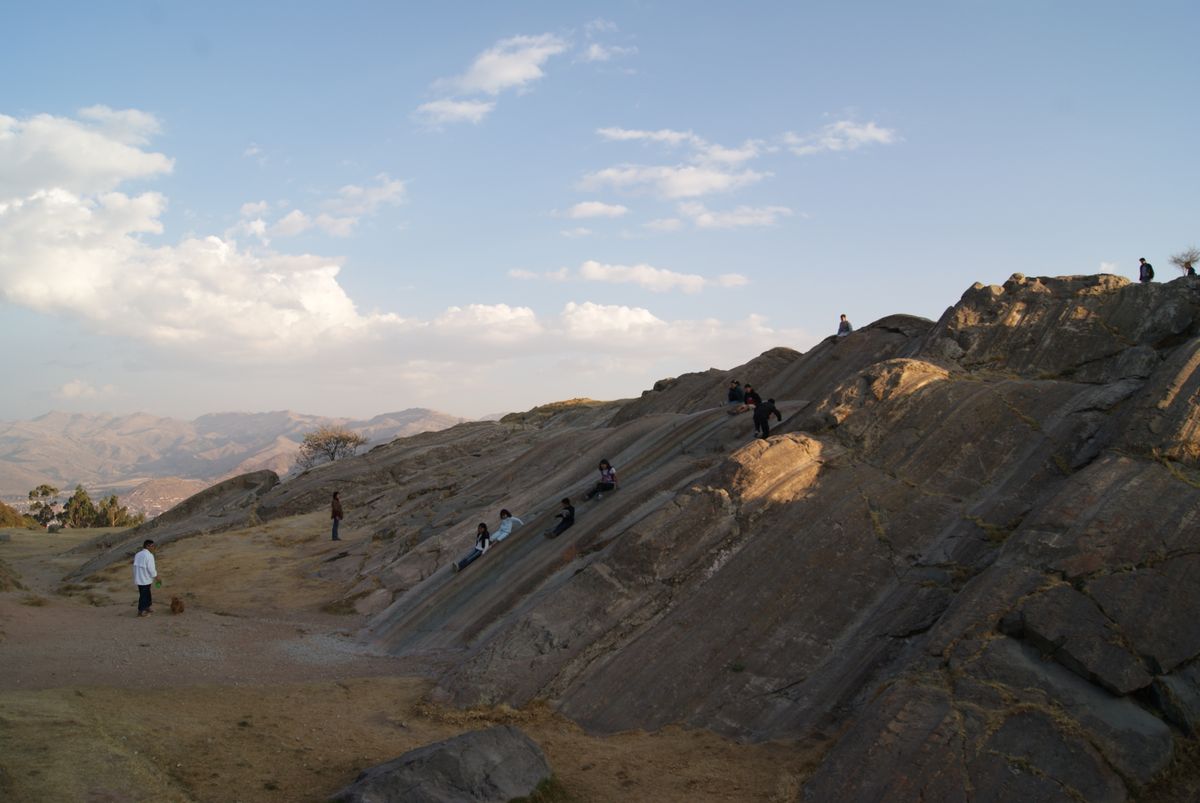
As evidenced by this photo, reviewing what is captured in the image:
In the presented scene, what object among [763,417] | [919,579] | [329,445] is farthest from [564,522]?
[329,445]

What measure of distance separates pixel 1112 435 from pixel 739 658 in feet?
29.2

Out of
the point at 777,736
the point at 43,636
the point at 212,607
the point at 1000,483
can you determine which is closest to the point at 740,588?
the point at 777,736

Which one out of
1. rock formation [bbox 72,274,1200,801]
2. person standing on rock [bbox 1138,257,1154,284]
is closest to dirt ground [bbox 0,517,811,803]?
rock formation [bbox 72,274,1200,801]

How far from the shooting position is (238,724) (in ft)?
45.7

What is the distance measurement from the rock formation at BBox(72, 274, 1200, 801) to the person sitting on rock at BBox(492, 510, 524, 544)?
669 mm

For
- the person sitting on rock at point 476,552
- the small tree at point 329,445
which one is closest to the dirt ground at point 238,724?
the person sitting on rock at point 476,552

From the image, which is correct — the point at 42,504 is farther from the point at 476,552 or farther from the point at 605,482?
the point at 605,482

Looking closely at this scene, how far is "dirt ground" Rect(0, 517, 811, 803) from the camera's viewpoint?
1125cm

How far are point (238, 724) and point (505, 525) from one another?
1192cm

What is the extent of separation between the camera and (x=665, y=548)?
58.7 feet

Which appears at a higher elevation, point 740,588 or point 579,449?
point 579,449

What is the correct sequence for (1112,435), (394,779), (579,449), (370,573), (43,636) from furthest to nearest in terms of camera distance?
1. (579,449)
2. (370,573)
3. (43,636)
4. (1112,435)
5. (394,779)

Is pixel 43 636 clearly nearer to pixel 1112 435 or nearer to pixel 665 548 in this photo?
Answer: pixel 665 548

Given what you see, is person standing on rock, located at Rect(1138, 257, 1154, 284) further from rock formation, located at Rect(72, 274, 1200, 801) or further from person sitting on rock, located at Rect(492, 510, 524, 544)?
person sitting on rock, located at Rect(492, 510, 524, 544)
